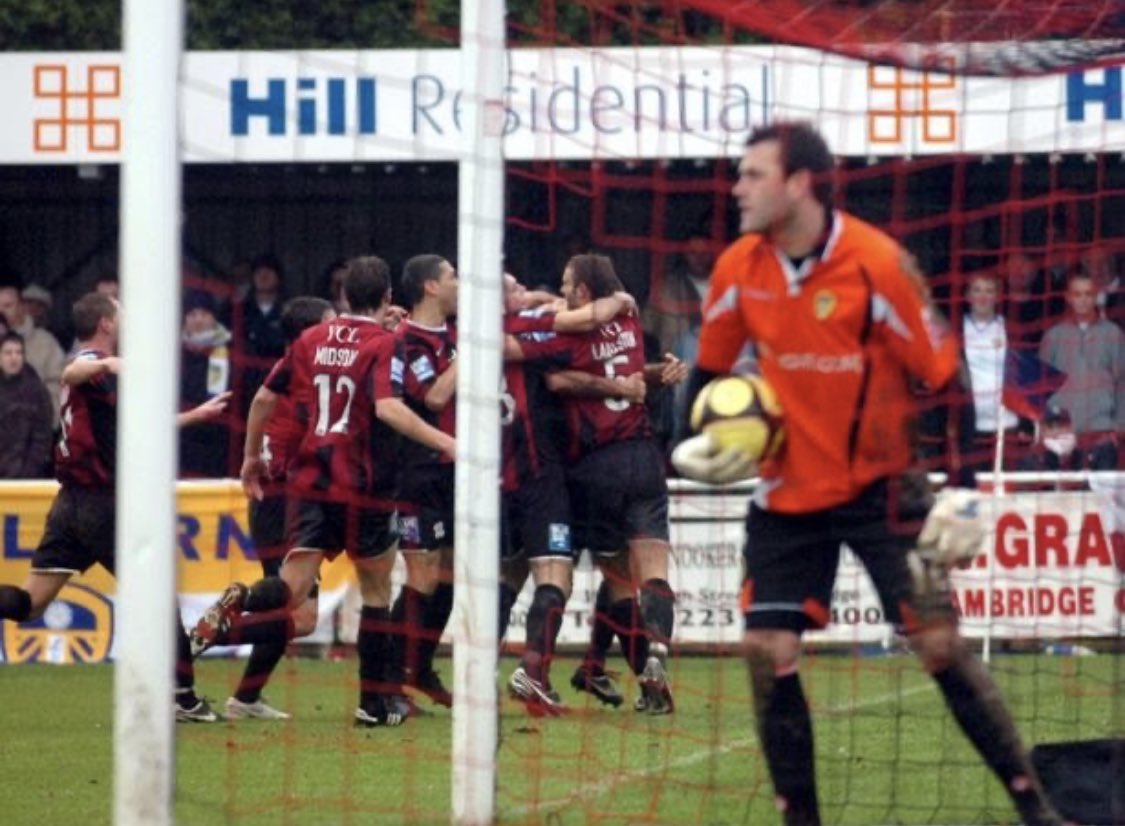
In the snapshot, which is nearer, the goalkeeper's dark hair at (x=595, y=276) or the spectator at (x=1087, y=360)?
the spectator at (x=1087, y=360)

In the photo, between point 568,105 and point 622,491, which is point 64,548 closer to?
point 622,491

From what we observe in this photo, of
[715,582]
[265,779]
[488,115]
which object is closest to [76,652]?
[715,582]

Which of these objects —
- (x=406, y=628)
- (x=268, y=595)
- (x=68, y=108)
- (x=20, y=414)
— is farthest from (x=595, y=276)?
(x=68, y=108)

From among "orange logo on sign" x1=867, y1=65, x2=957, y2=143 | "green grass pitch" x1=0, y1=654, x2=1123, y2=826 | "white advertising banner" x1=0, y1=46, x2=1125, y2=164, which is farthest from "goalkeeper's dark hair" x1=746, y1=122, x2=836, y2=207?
"orange logo on sign" x1=867, y1=65, x2=957, y2=143

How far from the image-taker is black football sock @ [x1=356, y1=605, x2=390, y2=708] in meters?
11.1

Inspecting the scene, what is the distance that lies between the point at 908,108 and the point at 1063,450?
243 cm

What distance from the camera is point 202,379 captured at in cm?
1627

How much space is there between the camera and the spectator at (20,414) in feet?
52.3

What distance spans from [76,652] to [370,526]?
4060mm

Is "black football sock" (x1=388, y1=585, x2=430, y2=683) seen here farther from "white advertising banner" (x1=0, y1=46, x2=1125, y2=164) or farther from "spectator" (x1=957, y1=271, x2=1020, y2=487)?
"spectator" (x1=957, y1=271, x2=1020, y2=487)

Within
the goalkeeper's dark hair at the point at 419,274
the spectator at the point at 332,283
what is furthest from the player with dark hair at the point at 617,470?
the spectator at the point at 332,283

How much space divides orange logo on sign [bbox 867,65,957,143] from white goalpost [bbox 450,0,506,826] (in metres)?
2.71

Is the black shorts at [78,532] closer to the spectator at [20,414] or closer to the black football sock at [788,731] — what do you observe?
the spectator at [20,414]

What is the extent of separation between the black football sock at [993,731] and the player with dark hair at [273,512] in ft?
15.8
